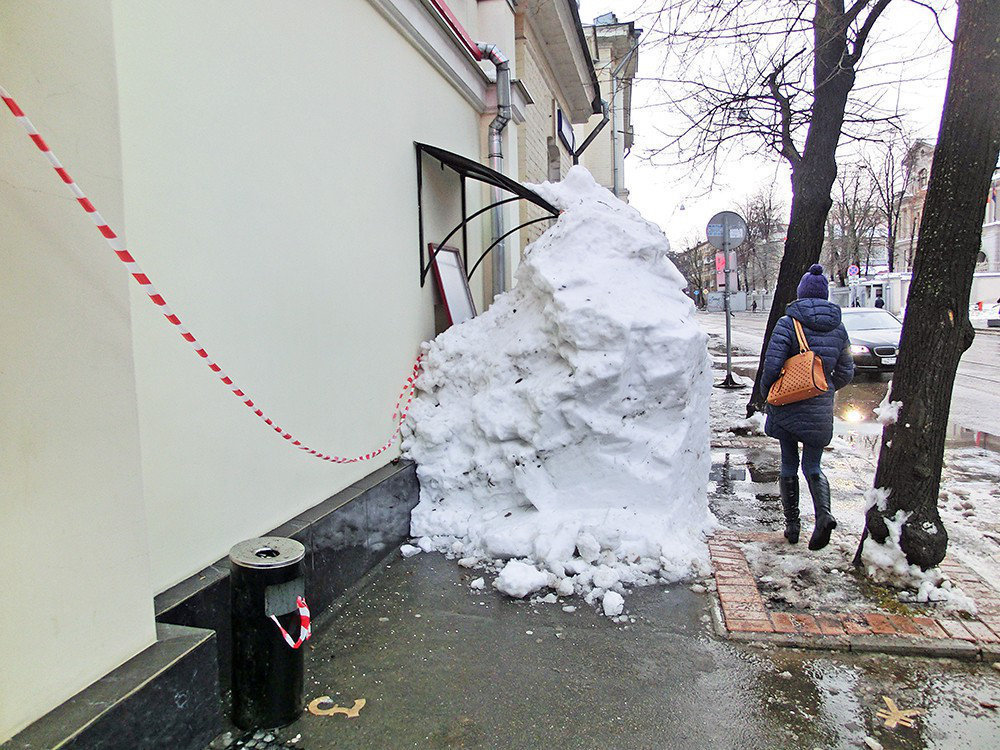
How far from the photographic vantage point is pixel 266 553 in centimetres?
282

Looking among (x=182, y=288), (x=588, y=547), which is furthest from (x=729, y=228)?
(x=182, y=288)

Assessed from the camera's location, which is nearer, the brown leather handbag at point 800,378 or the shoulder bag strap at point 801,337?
the brown leather handbag at point 800,378

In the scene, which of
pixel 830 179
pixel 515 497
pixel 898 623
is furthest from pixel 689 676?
pixel 830 179

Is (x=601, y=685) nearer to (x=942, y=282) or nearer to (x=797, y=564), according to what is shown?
(x=797, y=564)

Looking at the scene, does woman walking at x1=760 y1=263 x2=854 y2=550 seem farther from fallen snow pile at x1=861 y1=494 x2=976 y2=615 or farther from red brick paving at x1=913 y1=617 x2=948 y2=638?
red brick paving at x1=913 y1=617 x2=948 y2=638

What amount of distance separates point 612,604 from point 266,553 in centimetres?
192

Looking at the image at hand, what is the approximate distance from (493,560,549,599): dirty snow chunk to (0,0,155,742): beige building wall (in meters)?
2.05

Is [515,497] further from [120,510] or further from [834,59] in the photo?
[834,59]

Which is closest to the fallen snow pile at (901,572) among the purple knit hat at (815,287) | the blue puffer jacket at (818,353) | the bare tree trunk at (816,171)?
the blue puffer jacket at (818,353)

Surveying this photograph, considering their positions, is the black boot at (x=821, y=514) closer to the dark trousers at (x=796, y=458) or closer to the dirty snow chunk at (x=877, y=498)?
the dark trousers at (x=796, y=458)

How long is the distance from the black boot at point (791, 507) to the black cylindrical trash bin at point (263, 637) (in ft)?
11.3

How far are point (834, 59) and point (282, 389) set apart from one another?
27.3 ft

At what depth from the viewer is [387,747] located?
2.65m

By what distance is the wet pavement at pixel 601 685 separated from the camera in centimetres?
271
